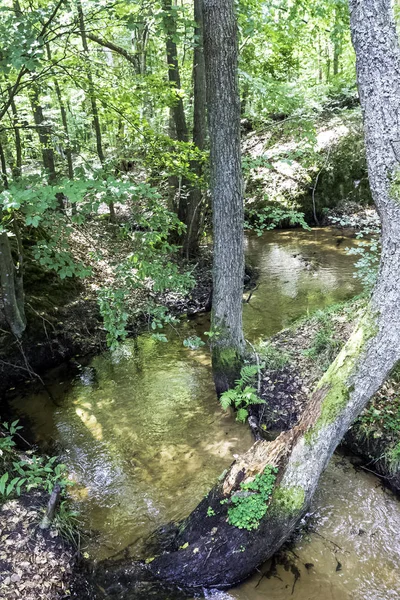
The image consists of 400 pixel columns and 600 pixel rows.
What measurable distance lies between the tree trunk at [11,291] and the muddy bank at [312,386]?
12.8 feet

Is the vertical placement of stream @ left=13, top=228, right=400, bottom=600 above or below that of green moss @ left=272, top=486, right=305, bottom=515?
below

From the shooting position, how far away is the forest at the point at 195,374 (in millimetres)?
3566

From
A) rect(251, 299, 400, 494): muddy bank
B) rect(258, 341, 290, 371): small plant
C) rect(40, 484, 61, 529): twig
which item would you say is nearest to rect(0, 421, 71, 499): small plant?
rect(40, 484, 61, 529): twig

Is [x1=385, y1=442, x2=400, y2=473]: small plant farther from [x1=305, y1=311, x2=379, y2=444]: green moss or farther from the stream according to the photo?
[x1=305, y1=311, x2=379, y2=444]: green moss

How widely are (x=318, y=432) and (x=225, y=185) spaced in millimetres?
3102

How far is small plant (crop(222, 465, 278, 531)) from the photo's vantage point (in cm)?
362

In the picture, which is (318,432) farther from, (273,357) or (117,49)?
(117,49)

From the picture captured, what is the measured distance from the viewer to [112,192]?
3.96 metres

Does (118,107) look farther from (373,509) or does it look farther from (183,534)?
(373,509)

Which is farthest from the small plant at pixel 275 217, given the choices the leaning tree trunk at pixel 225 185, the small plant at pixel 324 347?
the small plant at pixel 324 347

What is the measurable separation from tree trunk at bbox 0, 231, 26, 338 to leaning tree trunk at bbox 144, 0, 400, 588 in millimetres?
4226

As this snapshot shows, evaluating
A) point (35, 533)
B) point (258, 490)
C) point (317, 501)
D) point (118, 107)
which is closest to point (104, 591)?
point (35, 533)

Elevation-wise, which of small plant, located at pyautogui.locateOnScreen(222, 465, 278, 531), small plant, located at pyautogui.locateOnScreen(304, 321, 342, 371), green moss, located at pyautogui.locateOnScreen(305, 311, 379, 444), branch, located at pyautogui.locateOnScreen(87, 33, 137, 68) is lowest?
small plant, located at pyautogui.locateOnScreen(222, 465, 278, 531)

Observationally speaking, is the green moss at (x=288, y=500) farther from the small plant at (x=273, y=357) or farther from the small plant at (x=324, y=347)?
the small plant at (x=273, y=357)
